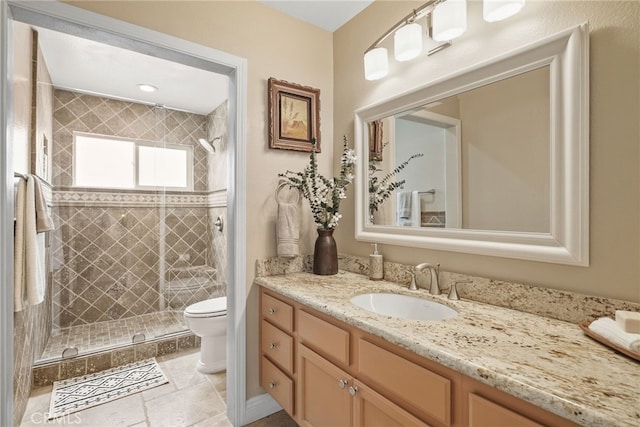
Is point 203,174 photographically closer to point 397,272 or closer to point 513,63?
point 397,272

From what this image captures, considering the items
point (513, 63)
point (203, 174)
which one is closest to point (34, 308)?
point (203, 174)

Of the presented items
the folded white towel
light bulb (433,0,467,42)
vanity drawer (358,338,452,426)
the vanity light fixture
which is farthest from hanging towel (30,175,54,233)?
the folded white towel

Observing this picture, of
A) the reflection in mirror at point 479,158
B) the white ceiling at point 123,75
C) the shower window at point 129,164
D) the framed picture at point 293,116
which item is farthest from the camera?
the shower window at point 129,164

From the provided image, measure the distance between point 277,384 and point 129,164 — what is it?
276 centimetres

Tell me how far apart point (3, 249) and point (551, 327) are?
2086mm

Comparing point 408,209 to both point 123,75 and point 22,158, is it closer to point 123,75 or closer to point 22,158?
point 22,158

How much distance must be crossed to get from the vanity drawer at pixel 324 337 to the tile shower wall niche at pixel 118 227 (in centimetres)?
223

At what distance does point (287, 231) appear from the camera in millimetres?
1817

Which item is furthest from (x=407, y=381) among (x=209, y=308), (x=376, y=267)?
(x=209, y=308)

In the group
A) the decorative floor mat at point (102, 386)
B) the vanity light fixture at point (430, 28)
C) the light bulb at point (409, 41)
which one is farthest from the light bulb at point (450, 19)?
the decorative floor mat at point (102, 386)

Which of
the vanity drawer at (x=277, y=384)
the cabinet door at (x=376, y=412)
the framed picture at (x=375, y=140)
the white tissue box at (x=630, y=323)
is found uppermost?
the framed picture at (x=375, y=140)

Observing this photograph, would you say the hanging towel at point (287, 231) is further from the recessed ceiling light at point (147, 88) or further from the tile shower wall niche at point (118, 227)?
the recessed ceiling light at point (147, 88)

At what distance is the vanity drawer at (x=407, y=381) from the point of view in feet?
2.79

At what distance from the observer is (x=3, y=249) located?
124 centimetres
